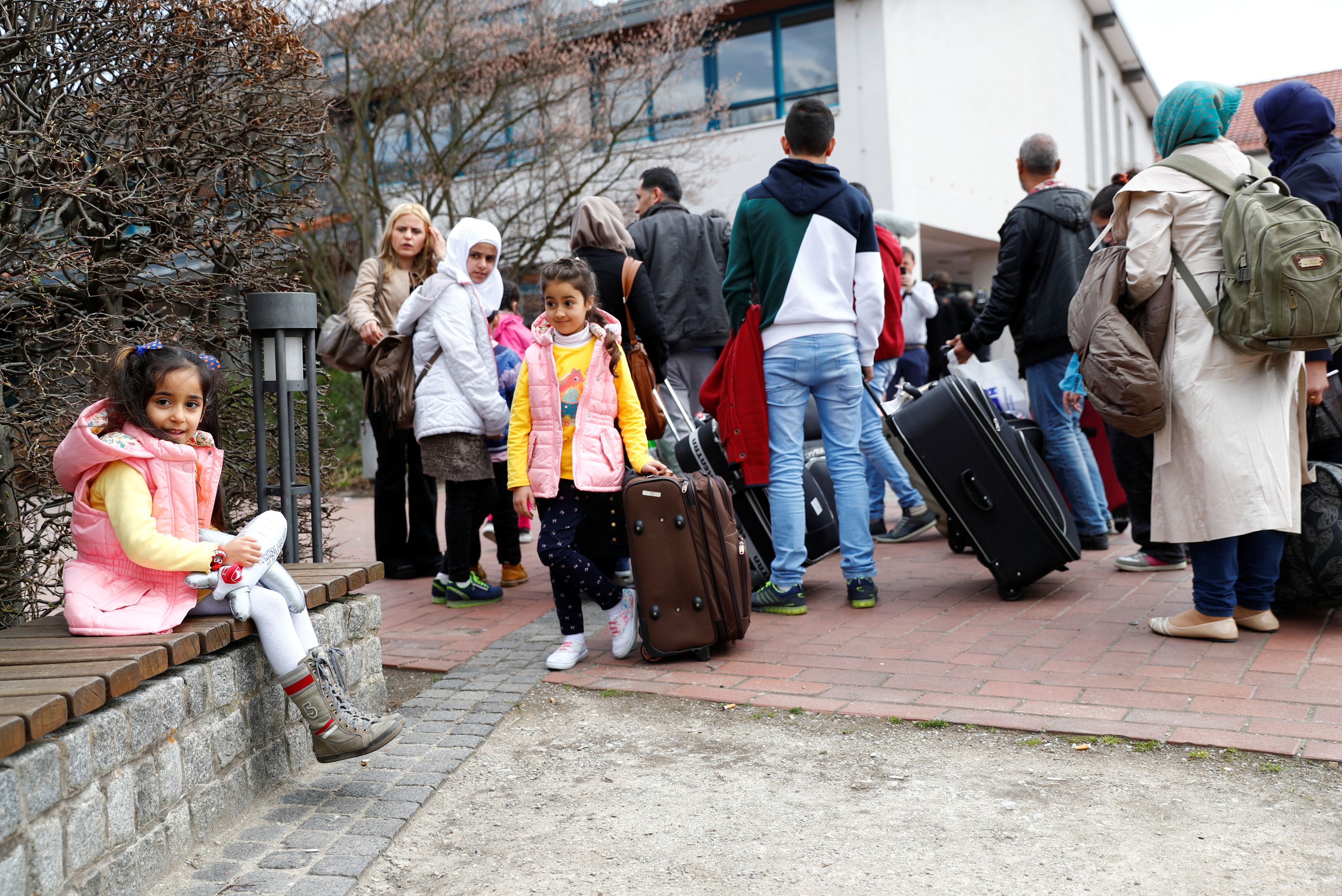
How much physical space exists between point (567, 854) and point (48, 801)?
1110mm

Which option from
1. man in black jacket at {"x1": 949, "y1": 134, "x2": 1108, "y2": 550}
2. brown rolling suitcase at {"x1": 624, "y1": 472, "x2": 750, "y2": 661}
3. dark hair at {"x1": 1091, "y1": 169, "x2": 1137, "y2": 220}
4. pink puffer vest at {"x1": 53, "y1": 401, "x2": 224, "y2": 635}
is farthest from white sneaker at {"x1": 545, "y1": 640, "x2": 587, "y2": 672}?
dark hair at {"x1": 1091, "y1": 169, "x2": 1137, "y2": 220}

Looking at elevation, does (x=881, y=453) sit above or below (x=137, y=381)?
below

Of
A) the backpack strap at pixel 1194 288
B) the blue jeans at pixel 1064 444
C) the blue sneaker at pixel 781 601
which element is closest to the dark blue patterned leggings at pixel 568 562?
the blue sneaker at pixel 781 601

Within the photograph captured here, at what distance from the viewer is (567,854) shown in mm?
2691

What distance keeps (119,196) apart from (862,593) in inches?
129

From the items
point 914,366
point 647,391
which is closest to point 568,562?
point 647,391

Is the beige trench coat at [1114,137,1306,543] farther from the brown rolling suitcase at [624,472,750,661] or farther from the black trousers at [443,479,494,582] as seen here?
the black trousers at [443,479,494,582]

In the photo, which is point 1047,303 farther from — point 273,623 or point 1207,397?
point 273,623

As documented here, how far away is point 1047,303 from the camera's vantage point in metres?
5.74

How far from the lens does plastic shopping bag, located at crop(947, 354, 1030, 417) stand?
20.1 feet

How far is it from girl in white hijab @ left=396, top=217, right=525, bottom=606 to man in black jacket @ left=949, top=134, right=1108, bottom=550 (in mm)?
2389

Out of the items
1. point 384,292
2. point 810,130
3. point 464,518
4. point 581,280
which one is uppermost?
point 810,130

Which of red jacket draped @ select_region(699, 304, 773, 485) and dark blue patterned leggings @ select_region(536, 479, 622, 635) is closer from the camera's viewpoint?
dark blue patterned leggings @ select_region(536, 479, 622, 635)

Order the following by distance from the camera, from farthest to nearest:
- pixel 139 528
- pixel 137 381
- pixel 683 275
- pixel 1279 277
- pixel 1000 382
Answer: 1. pixel 1000 382
2. pixel 683 275
3. pixel 1279 277
4. pixel 137 381
5. pixel 139 528
